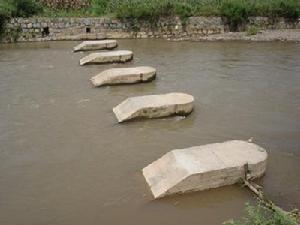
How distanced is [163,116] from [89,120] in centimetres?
143

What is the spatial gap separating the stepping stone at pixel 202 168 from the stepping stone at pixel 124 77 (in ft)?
16.6

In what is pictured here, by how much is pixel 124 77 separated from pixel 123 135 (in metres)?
3.57

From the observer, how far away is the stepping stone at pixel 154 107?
27.9ft

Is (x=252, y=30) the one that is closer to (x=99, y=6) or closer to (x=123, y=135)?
(x=99, y=6)

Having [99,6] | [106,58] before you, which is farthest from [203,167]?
[99,6]

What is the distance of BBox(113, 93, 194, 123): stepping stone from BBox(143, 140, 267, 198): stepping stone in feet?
7.25

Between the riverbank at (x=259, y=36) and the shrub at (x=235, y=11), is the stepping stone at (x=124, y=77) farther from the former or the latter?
the shrub at (x=235, y=11)

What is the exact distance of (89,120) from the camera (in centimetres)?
869

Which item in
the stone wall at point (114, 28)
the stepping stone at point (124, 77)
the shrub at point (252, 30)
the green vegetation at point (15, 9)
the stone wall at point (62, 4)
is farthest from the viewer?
the stone wall at point (62, 4)

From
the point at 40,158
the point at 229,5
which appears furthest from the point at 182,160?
the point at 229,5

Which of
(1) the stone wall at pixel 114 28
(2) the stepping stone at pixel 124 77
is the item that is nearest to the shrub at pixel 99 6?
(1) the stone wall at pixel 114 28

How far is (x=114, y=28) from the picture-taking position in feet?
65.2

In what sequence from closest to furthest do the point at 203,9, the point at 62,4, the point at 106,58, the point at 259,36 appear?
1. the point at 106,58
2. the point at 259,36
3. the point at 203,9
4. the point at 62,4

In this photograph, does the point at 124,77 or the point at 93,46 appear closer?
the point at 124,77
